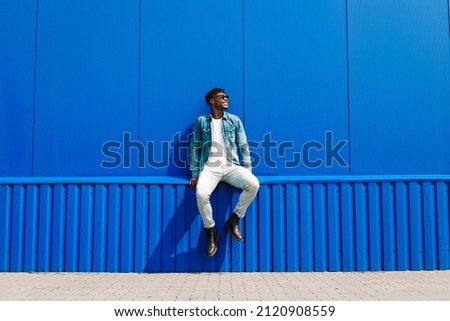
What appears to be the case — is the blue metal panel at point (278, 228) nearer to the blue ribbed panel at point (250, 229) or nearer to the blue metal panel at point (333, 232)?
the blue ribbed panel at point (250, 229)

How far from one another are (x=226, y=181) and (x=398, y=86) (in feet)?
8.01

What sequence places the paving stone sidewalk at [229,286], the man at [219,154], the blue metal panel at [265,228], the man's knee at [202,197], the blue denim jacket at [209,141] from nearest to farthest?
1. the paving stone sidewalk at [229,286]
2. the man's knee at [202,197]
3. the man at [219,154]
4. the blue metal panel at [265,228]
5. the blue denim jacket at [209,141]

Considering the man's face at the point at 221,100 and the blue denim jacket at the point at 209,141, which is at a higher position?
the man's face at the point at 221,100

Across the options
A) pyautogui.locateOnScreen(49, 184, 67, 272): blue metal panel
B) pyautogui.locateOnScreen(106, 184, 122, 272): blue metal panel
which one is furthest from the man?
pyautogui.locateOnScreen(49, 184, 67, 272): blue metal panel

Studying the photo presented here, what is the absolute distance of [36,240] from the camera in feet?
14.2

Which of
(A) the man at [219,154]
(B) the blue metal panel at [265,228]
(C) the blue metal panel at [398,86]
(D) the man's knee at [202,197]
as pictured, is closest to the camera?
(D) the man's knee at [202,197]

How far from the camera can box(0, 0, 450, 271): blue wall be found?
4281 mm

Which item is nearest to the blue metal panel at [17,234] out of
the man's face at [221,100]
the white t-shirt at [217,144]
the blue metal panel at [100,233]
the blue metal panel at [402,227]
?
the blue metal panel at [100,233]

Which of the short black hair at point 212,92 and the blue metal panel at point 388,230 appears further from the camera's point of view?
the short black hair at point 212,92

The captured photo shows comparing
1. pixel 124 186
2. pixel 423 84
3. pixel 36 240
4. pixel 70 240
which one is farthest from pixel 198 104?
pixel 423 84

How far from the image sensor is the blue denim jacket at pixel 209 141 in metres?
4.35

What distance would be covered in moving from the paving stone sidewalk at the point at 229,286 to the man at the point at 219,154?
1.71 ft

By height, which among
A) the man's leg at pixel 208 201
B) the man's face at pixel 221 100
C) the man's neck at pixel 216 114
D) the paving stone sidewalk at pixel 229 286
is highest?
the man's face at pixel 221 100

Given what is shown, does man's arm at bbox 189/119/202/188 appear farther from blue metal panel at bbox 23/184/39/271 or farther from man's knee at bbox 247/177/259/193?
blue metal panel at bbox 23/184/39/271
